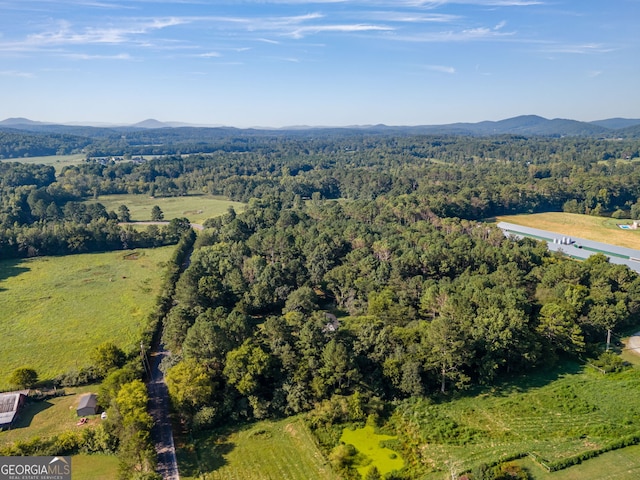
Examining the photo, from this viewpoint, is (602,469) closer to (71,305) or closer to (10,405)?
(10,405)

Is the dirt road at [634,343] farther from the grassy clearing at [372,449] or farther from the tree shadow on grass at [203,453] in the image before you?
the tree shadow on grass at [203,453]

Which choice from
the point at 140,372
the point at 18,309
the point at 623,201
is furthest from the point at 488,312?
the point at 623,201

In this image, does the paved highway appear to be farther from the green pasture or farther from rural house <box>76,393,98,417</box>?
rural house <box>76,393,98,417</box>

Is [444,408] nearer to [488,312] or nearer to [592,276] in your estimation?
[488,312]

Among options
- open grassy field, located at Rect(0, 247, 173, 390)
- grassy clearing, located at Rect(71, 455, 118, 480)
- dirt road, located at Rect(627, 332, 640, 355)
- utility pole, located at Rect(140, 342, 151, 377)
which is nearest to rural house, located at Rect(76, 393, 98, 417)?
grassy clearing, located at Rect(71, 455, 118, 480)

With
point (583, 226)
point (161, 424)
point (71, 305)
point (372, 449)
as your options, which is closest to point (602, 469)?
point (372, 449)

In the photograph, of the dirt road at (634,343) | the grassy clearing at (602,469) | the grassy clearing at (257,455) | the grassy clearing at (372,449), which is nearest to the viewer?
the grassy clearing at (602,469)

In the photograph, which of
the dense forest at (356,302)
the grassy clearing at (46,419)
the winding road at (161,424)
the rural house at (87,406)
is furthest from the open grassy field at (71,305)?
the rural house at (87,406)
